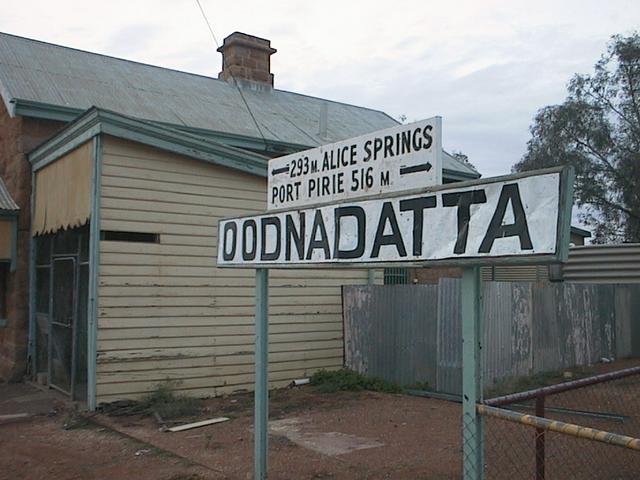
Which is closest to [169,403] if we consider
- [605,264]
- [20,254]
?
[20,254]

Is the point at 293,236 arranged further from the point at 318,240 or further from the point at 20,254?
the point at 20,254

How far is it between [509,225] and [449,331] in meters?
6.85

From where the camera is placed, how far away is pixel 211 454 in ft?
22.4

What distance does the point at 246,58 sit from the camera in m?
17.3

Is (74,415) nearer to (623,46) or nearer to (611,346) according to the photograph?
(611,346)

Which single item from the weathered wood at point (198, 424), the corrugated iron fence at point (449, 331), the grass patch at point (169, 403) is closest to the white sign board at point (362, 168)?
the weathered wood at point (198, 424)

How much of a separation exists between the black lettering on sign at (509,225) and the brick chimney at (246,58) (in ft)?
48.3

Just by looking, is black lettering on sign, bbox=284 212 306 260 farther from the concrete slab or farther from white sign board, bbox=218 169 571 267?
the concrete slab

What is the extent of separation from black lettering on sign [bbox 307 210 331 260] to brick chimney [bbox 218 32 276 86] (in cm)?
1325

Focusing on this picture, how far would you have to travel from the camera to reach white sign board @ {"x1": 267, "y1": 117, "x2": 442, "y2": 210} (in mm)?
4227

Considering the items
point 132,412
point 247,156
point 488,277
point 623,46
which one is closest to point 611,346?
point 488,277

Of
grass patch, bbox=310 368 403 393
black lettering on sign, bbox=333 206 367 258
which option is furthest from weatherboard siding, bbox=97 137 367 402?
black lettering on sign, bbox=333 206 367 258

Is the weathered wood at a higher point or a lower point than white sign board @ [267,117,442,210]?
lower

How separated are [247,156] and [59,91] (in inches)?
176
